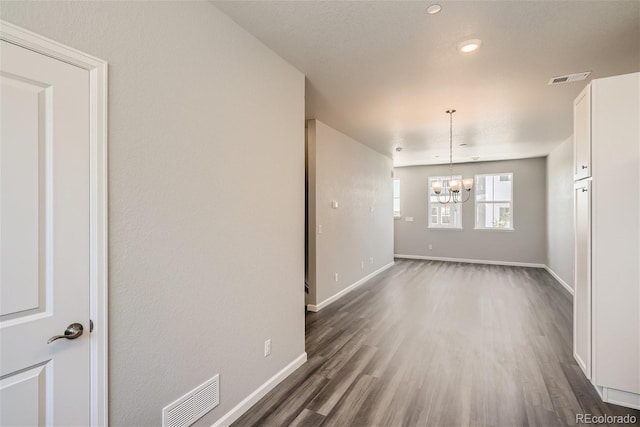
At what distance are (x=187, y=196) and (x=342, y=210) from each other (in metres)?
3.70

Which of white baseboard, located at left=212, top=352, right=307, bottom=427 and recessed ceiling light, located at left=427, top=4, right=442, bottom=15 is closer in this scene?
recessed ceiling light, located at left=427, top=4, right=442, bottom=15

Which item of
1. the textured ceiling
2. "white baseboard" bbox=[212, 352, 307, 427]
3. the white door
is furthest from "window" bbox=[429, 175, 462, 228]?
the white door

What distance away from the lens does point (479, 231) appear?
27.2 ft

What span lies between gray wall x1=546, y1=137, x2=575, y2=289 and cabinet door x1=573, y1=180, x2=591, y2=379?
9.73ft

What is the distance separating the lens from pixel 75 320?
128 centimetres

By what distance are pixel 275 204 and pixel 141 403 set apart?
1.53 m

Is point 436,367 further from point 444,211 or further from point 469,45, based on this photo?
point 444,211

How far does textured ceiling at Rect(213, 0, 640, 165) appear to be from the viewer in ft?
6.54

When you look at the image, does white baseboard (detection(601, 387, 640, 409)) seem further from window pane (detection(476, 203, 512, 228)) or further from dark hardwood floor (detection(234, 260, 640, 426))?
window pane (detection(476, 203, 512, 228))

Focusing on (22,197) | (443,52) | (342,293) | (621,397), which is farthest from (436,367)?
(22,197)

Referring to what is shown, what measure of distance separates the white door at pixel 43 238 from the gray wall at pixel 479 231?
28.4 feet

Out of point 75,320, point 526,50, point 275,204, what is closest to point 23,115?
point 75,320

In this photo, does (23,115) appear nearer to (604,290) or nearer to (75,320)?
(75,320)

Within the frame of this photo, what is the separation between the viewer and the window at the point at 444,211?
8.62 metres
